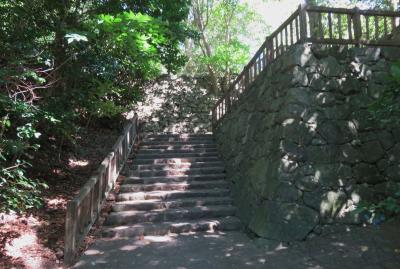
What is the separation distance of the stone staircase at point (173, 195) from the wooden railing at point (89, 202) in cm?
30

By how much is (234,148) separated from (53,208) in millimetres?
3937

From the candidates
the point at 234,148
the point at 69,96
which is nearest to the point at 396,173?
the point at 234,148

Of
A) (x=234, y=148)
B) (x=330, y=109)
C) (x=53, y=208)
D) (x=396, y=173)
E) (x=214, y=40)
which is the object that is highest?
(x=214, y=40)

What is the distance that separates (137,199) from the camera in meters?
6.38

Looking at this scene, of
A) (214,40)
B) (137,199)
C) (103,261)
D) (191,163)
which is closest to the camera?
(103,261)

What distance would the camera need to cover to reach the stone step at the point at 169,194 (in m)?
6.37

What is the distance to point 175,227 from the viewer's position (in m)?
5.31

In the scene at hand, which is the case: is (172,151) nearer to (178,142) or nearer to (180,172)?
(178,142)

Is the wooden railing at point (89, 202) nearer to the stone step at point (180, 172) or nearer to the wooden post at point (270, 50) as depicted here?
the stone step at point (180, 172)

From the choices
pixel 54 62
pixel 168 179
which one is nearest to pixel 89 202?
pixel 168 179

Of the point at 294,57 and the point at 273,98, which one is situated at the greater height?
the point at 294,57

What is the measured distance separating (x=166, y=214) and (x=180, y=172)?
1.91 m

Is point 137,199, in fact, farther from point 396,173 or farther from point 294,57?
point 396,173

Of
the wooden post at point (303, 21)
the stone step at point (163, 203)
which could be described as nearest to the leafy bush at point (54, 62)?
the stone step at point (163, 203)
